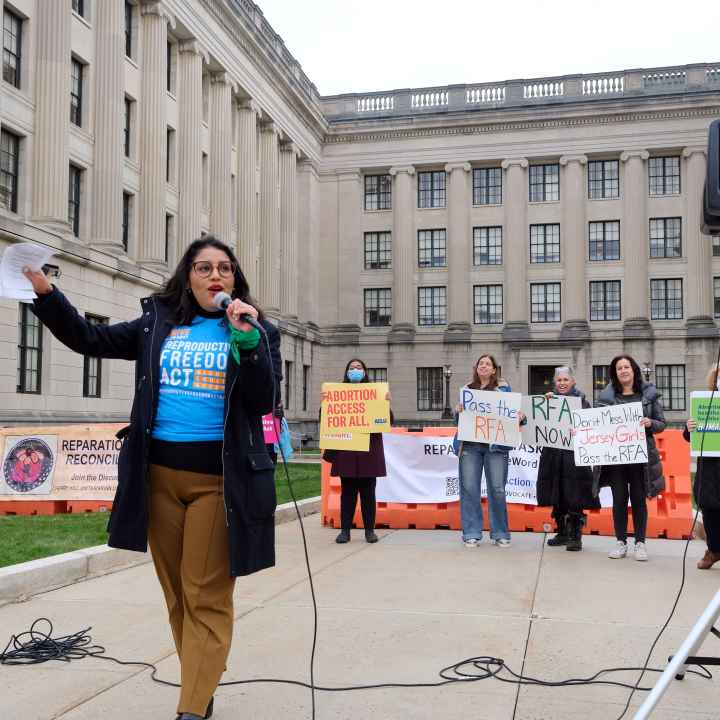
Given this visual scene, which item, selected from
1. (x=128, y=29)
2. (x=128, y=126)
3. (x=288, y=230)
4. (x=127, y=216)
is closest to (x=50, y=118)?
(x=128, y=126)

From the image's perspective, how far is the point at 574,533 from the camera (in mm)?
9852

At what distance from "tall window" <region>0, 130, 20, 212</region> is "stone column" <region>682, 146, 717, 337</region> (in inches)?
1372

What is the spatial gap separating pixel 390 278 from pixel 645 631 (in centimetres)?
4477

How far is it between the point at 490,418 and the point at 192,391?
6.57 metres

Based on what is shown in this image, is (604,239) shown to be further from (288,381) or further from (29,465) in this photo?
(29,465)

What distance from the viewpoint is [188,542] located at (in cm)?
389

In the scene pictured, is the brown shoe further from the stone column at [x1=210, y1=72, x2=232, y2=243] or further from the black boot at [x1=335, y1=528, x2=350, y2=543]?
the stone column at [x1=210, y1=72, x2=232, y2=243]

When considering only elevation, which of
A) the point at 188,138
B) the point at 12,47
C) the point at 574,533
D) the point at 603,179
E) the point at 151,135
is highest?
the point at 603,179

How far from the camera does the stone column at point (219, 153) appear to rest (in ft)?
123

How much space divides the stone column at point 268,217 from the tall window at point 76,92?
15.7 meters

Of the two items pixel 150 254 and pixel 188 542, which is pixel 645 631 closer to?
pixel 188 542

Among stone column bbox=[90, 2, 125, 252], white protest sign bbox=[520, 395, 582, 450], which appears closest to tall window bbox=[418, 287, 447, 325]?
stone column bbox=[90, 2, 125, 252]

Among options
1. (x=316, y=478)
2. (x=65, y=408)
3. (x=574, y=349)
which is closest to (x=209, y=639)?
(x=316, y=478)

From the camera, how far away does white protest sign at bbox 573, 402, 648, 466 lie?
30.2 feet
